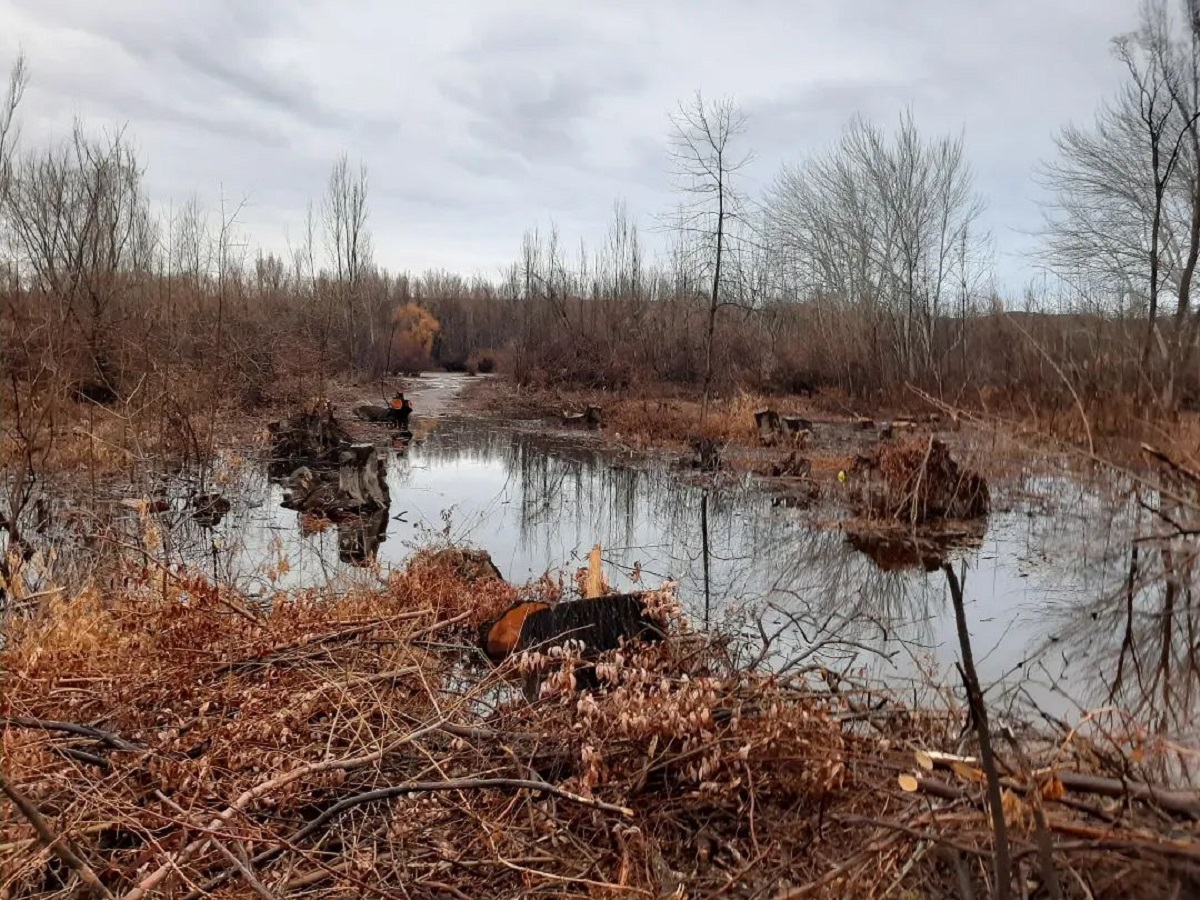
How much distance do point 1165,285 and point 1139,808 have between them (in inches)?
896

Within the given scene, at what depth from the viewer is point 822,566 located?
868 cm

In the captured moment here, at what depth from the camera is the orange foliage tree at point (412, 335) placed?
43500mm

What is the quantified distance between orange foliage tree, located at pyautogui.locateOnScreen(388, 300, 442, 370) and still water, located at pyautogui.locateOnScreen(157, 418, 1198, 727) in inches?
1166

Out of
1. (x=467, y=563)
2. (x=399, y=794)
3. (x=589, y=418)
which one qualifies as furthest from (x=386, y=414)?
(x=399, y=794)

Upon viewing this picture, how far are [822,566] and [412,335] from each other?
39615mm

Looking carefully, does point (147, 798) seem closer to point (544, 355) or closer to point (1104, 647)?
point (1104, 647)

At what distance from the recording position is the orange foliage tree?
4350cm

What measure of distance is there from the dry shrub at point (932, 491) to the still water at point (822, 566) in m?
0.41

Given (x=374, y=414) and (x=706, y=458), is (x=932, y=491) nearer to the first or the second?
(x=706, y=458)

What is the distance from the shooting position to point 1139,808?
7.47 feet

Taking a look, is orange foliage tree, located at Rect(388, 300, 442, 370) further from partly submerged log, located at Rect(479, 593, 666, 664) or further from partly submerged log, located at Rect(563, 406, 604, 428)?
partly submerged log, located at Rect(479, 593, 666, 664)

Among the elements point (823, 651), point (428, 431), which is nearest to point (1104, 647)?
point (823, 651)

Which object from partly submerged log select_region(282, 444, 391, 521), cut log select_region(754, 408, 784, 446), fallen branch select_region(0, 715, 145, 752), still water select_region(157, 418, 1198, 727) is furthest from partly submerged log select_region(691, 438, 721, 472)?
fallen branch select_region(0, 715, 145, 752)

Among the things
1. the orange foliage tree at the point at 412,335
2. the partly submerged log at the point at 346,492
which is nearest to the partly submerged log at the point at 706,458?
the partly submerged log at the point at 346,492
